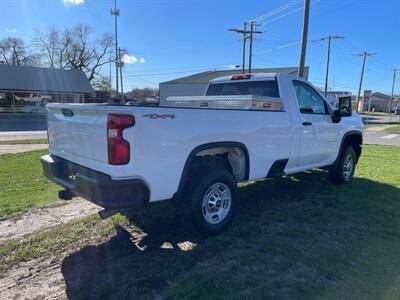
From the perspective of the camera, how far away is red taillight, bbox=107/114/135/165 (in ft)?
10.2

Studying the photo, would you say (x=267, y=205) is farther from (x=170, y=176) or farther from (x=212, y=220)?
(x=170, y=176)

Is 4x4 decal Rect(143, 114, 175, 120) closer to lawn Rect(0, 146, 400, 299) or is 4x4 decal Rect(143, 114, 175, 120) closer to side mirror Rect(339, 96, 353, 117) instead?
lawn Rect(0, 146, 400, 299)

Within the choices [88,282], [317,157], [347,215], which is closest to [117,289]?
[88,282]

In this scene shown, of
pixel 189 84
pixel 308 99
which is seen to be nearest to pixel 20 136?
pixel 308 99

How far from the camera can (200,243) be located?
3994mm

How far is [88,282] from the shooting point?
123 inches

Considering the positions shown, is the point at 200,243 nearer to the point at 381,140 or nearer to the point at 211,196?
the point at 211,196

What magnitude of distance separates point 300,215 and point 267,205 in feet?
1.99

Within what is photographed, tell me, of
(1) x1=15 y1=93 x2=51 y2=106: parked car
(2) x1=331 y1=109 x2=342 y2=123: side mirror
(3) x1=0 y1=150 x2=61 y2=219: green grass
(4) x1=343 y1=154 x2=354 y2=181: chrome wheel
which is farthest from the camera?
(1) x1=15 y1=93 x2=51 y2=106: parked car

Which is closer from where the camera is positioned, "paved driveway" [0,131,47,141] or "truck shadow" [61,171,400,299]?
"truck shadow" [61,171,400,299]

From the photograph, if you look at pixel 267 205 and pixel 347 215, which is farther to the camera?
pixel 267 205

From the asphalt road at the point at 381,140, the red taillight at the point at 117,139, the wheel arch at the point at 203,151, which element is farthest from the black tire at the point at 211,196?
the asphalt road at the point at 381,140

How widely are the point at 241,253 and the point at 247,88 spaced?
295 cm

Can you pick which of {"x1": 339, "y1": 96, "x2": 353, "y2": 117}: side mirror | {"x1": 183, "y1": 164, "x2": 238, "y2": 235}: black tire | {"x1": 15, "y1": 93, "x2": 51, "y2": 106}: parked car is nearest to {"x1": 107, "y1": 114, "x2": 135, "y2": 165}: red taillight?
{"x1": 183, "y1": 164, "x2": 238, "y2": 235}: black tire
